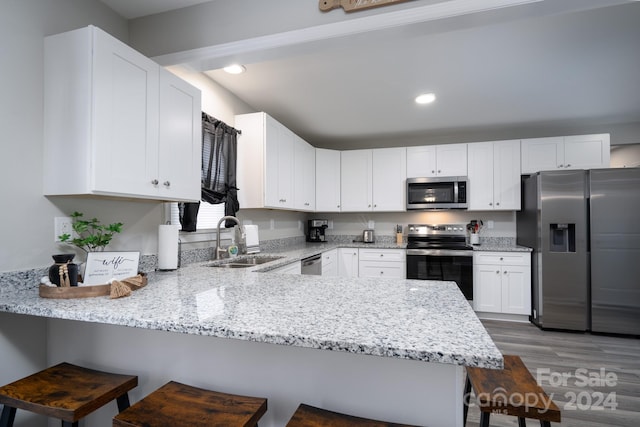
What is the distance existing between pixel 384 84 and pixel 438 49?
0.62 metres

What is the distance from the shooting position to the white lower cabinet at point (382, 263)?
401cm

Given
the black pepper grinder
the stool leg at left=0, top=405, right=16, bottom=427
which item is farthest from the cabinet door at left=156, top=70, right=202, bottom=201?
the stool leg at left=0, top=405, right=16, bottom=427

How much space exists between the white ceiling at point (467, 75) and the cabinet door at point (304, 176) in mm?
354

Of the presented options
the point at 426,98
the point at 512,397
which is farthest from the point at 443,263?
the point at 512,397

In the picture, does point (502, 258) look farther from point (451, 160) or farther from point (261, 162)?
point (261, 162)

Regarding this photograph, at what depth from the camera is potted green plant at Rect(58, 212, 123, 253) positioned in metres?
1.48

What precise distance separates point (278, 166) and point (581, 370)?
10.2 ft

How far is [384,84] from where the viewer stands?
9.23 feet

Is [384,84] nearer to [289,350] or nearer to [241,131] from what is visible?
[241,131]

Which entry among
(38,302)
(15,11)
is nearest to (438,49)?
(15,11)

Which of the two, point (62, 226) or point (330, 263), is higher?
point (62, 226)

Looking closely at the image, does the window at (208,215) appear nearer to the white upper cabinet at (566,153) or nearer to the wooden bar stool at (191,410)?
the wooden bar stool at (191,410)

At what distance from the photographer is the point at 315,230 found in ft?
15.4

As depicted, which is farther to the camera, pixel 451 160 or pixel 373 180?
pixel 373 180
